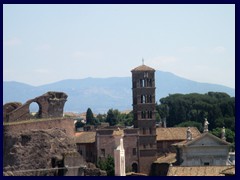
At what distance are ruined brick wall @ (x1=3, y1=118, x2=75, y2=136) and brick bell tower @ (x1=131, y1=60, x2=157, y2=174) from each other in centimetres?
973

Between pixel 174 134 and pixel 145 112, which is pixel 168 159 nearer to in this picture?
pixel 174 134

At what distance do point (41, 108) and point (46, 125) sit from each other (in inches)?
106

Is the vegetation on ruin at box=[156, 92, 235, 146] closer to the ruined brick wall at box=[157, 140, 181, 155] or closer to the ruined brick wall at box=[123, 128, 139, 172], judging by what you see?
the ruined brick wall at box=[157, 140, 181, 155]

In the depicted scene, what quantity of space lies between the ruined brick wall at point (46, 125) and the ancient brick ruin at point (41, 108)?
93cm

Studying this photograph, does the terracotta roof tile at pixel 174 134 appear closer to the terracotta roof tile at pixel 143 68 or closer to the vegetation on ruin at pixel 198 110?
the terracotta roof tile at pixel 143 68

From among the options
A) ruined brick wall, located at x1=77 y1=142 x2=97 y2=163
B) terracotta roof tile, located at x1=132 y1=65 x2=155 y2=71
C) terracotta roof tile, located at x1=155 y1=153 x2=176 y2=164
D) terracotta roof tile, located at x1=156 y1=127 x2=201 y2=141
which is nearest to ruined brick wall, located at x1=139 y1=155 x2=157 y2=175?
terracotta roof tile, located at x1=155 y1=153 x2=176 y2=164

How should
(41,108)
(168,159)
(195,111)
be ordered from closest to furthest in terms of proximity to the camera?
1. (41,108)
2. (168,159)
3. (195,111)

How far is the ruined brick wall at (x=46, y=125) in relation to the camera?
29266 millimetres

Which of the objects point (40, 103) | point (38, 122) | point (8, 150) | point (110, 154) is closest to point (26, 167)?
point (8, 150)

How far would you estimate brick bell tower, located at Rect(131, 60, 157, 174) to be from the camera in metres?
42.3

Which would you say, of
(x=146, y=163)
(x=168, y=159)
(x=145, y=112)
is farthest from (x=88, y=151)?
(x=168, y=159)

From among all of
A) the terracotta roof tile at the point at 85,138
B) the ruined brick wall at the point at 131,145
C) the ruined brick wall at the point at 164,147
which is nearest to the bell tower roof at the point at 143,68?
the ruined brick wall at the point at 131,145

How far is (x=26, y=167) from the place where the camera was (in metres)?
27.3

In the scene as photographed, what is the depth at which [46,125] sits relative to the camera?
30.7m
